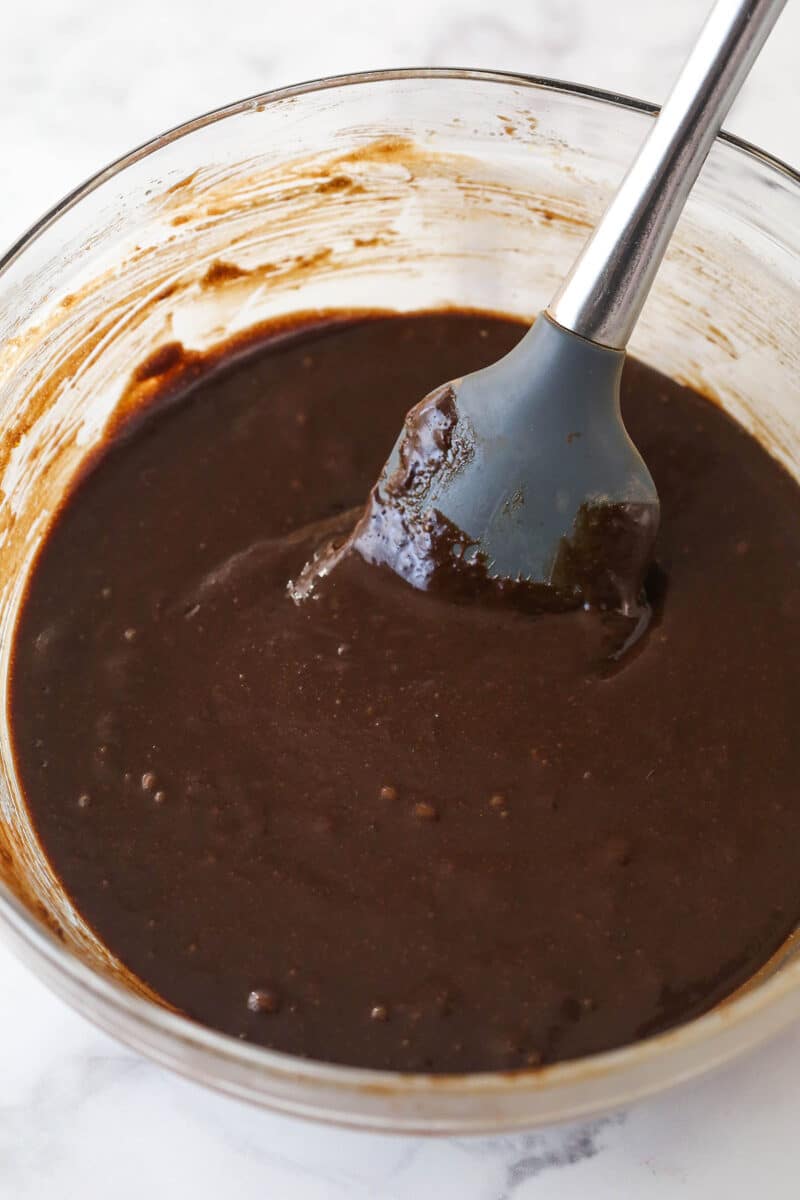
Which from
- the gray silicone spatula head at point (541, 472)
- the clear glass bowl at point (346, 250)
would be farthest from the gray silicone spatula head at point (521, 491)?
the clear glass bowl at point (346, 250)

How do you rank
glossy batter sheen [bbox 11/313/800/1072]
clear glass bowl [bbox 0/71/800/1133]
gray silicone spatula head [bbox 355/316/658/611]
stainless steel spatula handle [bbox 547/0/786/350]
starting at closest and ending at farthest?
stainless steel spatula handle [bbox 547/0/786/350]
glossy batter sheen [bbox 11/313/800/1072]
gray silicone spatula head [bbox 355/316/658/611]
clear glass bowl [bbox 0/71/800/1133]

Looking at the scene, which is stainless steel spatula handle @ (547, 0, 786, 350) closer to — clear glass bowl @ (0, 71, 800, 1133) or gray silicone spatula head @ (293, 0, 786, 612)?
gray silicone spatula head @ (293, 0, 786, 612)

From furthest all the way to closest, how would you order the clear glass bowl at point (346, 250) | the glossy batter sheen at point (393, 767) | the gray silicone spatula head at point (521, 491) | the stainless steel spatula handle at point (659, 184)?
the clear glass bowl at point (346, 250), the gray silicone spatula head at point (521, 491), the glossy batter sheen at point (393, 767), the stainless steel spatula handle at point (659, 184)

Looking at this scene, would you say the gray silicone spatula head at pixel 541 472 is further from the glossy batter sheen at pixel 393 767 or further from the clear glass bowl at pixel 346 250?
the clear glass bowl at pixel 346 250

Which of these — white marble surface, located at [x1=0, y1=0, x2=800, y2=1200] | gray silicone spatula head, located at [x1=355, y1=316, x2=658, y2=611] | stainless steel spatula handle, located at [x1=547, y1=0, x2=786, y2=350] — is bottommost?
white marble surface, located at [x1=0, y1=0, x2=800, y2=1200]

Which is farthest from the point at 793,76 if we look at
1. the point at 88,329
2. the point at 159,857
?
the point at 159,857

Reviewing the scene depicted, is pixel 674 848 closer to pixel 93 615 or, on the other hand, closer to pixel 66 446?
pixel 93 615

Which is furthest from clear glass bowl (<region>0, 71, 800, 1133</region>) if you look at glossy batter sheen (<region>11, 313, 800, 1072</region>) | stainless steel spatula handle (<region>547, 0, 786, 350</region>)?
stainless steel spatula handle (<region>547, 0, 786, 350</region>)
